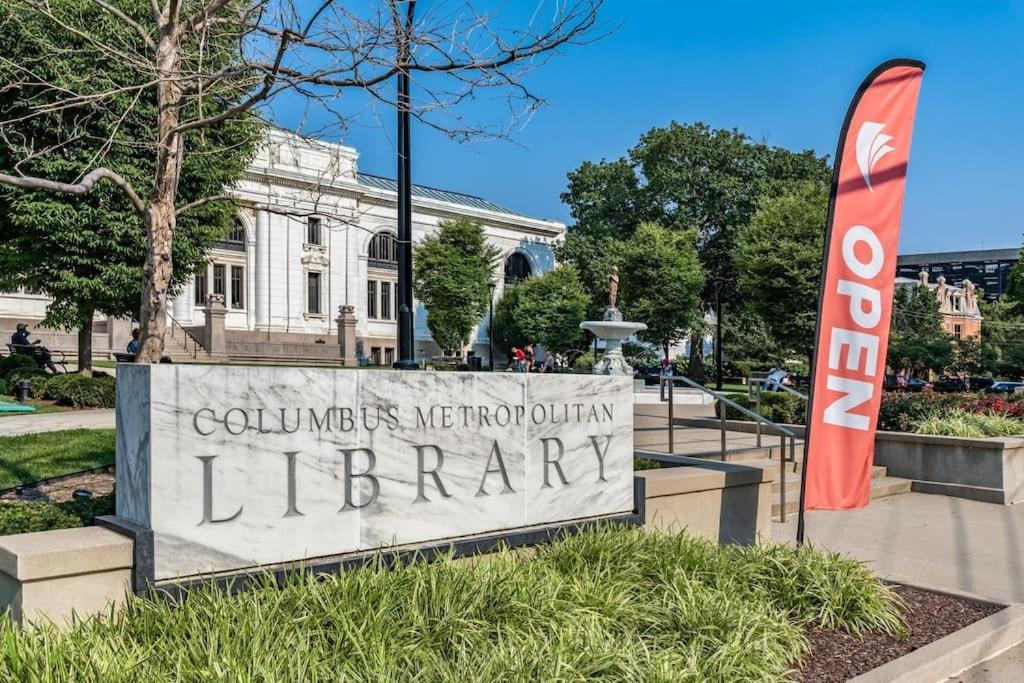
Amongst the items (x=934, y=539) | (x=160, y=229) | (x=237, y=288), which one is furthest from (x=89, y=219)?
(x=237, y=288)

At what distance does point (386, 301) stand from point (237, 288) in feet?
40.5

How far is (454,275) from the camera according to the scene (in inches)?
2208

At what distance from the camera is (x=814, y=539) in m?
8.95

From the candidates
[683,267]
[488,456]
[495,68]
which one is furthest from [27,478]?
[683,267]

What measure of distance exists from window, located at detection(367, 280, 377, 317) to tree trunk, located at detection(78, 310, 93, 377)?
4016 cm

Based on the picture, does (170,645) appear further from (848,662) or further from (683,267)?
(683,267)

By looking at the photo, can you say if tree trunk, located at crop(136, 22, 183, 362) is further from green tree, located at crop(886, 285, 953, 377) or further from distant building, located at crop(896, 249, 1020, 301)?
distant building, located at crop(896, 249, 1020, 301)

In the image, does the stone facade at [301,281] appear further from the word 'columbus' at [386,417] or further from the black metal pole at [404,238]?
the word 'columbus' at [386,417]

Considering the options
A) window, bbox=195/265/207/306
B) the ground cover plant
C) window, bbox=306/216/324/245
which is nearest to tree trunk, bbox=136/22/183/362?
the ground cover plant

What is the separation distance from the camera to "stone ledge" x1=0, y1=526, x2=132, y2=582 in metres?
4.07

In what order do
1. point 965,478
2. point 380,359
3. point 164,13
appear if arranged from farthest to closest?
point 380,359, point 965,478, point 164,13

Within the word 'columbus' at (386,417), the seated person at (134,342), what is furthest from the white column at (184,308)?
the word 'columbus' at (386,417)

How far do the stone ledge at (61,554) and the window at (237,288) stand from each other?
176ft

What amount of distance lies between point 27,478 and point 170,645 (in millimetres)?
5753
